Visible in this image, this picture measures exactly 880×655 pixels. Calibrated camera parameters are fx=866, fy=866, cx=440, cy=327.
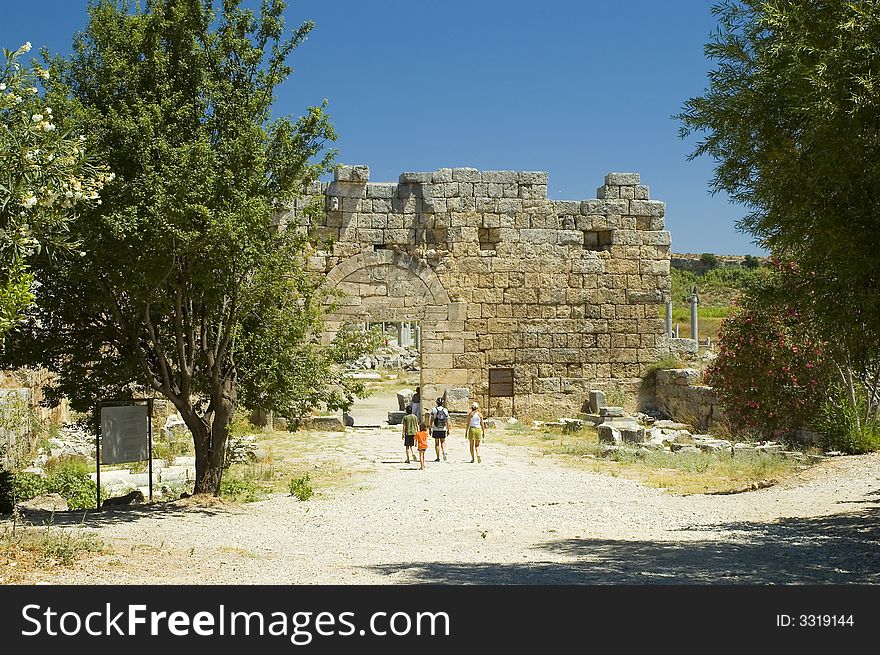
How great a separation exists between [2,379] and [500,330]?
10896 mm

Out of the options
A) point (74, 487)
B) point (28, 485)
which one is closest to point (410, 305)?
point (74, 487)

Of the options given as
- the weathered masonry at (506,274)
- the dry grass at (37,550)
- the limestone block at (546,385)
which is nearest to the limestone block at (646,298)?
the weathered masonry at (506,274)

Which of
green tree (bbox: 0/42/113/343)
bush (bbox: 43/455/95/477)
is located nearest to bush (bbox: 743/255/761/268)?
bush (bbox: 43/455/95/477)

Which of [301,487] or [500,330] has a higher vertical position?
[500,330]

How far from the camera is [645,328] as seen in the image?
21.9 meters

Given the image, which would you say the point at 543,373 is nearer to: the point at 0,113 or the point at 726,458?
the point at 726,458

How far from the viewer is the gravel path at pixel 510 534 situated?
6.87 metres

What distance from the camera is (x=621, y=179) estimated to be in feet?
71.4

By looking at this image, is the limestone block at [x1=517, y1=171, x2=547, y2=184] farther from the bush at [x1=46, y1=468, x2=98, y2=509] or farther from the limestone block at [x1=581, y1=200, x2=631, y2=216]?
the bush at [x1=46, y1=468, x2=98, y2=509]

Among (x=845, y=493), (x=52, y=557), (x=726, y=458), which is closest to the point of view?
(x=52, y=557)

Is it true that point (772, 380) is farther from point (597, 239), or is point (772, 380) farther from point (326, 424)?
point (326, 424)

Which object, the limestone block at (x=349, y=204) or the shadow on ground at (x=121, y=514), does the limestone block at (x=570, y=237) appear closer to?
the limestone block at (x=349, y=204)

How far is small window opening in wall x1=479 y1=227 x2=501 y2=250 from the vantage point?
21.0 m

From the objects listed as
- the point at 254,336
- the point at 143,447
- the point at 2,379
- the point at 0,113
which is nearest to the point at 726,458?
the point at 254,336
